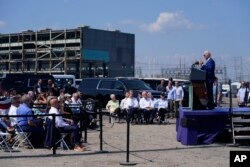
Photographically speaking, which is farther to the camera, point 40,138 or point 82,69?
point 82,69

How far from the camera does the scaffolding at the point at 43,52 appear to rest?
6650 cm

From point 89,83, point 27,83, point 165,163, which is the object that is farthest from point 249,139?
point 27,83

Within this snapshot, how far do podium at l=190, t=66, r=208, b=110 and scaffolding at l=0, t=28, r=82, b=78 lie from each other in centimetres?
5273

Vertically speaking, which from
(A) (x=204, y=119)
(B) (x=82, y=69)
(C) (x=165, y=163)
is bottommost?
(C) (x=165, y=163)

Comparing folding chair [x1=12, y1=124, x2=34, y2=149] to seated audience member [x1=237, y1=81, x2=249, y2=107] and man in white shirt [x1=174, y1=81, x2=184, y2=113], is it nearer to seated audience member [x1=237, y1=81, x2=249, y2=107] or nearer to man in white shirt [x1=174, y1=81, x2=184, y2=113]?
man in white shirt [x1=174, y1=81, x2=184, y2=113]

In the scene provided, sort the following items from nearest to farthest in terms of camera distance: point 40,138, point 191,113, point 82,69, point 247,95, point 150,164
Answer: point 150,164 → point 40,138 → point 191,113 → point 247,95 → point 82,69

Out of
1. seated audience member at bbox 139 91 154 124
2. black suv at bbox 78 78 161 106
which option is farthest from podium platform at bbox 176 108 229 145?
black suv at bbox 78 78 161 106

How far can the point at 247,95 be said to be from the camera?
21.7 metres

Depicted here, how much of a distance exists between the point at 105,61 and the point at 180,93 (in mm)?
48552

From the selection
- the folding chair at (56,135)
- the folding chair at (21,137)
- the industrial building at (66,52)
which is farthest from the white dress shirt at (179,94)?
the industrial building at (66,52)

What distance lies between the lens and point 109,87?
24.5m

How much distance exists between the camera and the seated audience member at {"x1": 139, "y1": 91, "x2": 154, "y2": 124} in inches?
771

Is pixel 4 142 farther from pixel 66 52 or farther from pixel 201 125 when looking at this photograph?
pixel 66 52

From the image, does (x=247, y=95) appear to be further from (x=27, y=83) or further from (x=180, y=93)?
(x=27, y=83)
